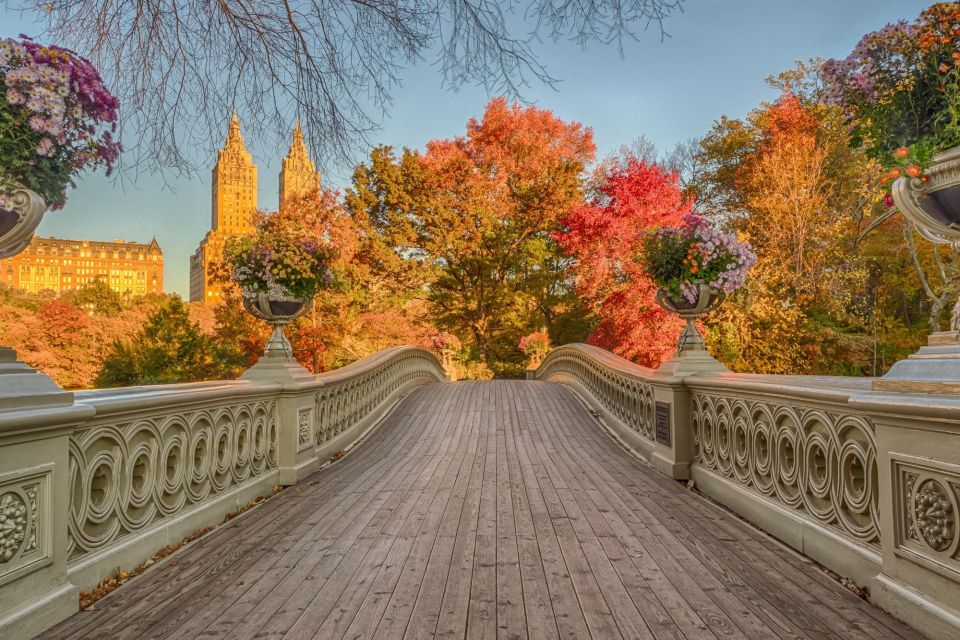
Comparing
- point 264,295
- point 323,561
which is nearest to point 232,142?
point 264,295

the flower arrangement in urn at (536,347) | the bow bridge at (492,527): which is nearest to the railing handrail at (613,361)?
the bow bridge at (492,527)

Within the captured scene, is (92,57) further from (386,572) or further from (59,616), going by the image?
(386,572)

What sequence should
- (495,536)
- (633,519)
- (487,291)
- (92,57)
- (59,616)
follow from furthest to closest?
(487,291), (633,519), (495,536), (92,57), (59,616)

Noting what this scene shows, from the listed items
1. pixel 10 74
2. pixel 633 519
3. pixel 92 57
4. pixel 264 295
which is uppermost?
pixel 92 57

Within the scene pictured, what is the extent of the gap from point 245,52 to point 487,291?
20.0m

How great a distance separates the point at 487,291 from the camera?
23391 millimetres

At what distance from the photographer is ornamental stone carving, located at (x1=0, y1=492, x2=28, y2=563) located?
6.76 ft

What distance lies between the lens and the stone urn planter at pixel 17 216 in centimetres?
216

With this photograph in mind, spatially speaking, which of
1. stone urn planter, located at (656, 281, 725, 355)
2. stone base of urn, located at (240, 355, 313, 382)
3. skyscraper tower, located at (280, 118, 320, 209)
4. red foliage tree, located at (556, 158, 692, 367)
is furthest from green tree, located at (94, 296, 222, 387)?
stone urn planter, located at (656, 281, 725, 355)

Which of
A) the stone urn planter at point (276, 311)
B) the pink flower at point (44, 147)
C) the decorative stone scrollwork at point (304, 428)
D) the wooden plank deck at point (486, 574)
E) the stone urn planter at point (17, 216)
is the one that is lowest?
the wooden plank deck at point (486, 574)

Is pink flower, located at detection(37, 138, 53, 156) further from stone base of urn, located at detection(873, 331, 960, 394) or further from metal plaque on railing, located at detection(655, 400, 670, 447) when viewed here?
metal plaque on railing, located at detection(655, 400, 670, 447)

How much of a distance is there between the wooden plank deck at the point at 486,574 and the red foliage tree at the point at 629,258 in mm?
8997

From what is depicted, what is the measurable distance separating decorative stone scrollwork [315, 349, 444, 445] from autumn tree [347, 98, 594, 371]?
9.38m

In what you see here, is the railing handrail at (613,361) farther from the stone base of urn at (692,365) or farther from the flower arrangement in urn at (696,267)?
the flower arrangement in urn at (696,267)
